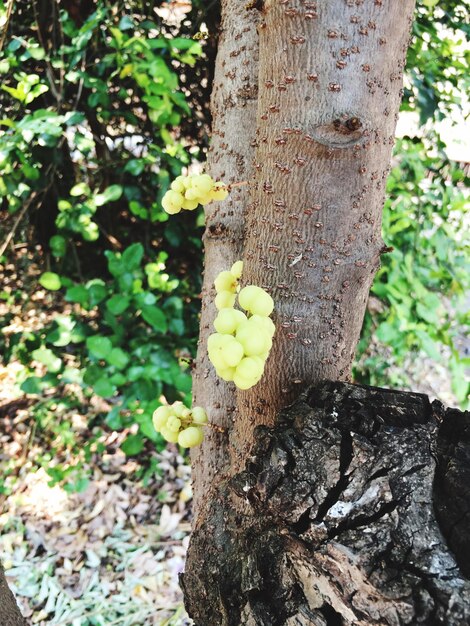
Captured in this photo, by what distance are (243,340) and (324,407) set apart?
17cm

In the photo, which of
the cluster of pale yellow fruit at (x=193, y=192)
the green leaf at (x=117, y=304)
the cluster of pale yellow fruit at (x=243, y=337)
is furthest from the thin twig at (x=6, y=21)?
the cluster of pale yellow fruit at (x=243, y=337)

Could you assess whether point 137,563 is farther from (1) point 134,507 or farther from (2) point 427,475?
(2) point 427,475

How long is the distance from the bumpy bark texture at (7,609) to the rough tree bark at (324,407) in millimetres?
358

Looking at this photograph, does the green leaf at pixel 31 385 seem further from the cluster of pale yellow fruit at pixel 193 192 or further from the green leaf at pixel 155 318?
the cluster of pale yellow fruit at pixel 193 192

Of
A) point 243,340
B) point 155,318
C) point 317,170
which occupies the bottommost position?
point 155,318

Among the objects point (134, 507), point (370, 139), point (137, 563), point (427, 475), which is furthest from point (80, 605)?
point (370, 139)

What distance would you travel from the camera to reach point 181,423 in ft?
2.58

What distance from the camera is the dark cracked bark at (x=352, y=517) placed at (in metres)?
0.51

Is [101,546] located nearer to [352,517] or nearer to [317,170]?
[352,517]

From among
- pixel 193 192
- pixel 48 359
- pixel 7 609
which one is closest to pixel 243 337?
pixel 193 192

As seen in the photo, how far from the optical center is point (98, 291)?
1.53m

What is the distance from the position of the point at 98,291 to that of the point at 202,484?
32.7 inches

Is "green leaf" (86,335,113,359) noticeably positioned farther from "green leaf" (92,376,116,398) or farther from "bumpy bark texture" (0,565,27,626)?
"bumpy bark texture" (0,565,27,626)

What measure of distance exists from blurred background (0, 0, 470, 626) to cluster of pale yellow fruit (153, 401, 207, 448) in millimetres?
662
